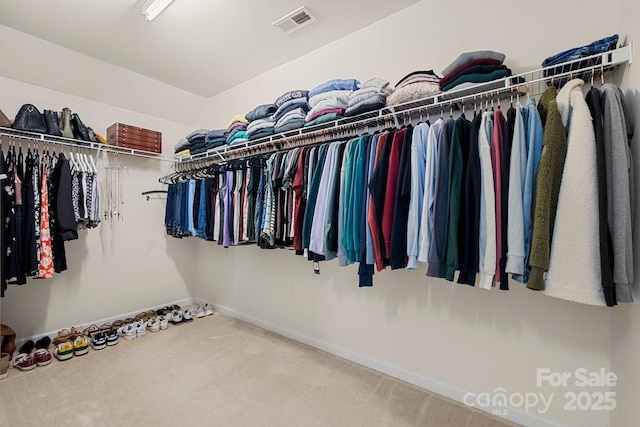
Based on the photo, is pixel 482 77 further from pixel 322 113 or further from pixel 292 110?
pixel 292 110

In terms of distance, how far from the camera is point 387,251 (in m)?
1.53

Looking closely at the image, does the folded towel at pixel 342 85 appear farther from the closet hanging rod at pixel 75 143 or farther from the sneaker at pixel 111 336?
the sneaker at pixel 111 336

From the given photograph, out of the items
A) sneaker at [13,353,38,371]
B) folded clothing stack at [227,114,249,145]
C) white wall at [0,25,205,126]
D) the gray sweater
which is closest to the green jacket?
the gray sweater

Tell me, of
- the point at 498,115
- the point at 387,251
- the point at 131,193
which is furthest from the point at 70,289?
the point at 498,115

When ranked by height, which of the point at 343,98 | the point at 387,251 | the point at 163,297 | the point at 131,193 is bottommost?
the point at 163,297

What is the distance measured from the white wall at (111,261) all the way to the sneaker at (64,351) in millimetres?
509

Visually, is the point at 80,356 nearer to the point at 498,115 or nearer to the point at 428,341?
the point at 428,341

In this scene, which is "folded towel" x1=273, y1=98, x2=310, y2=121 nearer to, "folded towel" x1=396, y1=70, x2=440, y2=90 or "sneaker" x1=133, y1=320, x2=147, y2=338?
"folded towel" x1=396, y1=70, x2=440, y2=90

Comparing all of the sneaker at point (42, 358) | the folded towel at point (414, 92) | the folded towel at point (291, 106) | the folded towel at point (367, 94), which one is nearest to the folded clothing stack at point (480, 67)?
the folded towel at point (414, 92)

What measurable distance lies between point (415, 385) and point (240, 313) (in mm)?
2021

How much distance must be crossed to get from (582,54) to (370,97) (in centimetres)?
102

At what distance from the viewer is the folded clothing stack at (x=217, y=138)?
2.91m

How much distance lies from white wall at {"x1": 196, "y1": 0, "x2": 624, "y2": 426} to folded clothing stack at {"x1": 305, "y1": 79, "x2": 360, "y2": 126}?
1.19ft

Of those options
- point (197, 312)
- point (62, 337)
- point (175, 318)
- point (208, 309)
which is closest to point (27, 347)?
point (62, 337)
